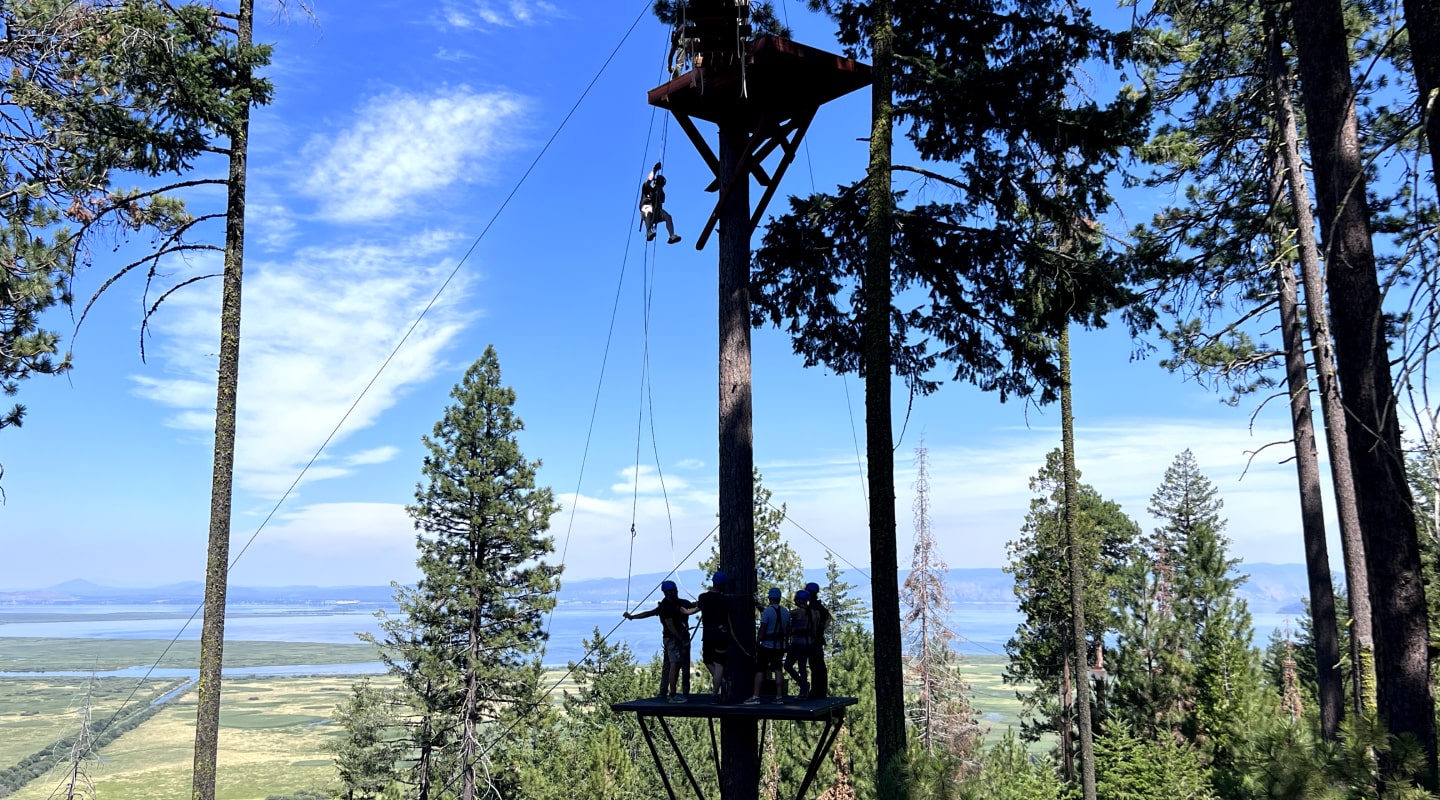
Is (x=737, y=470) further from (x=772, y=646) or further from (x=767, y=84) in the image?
(x=767, y=84)

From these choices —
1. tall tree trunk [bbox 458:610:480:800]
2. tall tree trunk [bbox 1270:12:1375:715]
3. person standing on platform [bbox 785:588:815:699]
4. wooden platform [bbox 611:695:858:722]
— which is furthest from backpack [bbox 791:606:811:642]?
tall tree trunk [bbox 458:610:480:800]

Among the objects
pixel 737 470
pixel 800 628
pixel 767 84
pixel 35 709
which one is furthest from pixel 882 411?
pixel 35 709

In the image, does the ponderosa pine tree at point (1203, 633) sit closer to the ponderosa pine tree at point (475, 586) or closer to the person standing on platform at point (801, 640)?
the person standing on platform at point (801, 640)

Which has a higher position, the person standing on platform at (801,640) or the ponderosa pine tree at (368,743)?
the person standing on platform at (801,640)

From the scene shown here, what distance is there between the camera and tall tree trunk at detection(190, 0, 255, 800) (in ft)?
31.8

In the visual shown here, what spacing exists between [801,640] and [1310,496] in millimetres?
11575

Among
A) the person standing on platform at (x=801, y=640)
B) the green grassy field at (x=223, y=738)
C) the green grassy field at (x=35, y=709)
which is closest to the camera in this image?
the person standing on platform at (x=801, y=640)

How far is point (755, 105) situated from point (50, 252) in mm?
Result: 10336

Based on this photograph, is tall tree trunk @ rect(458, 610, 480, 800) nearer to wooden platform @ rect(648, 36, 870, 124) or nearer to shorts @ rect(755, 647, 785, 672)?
shorts @ rect(755, 647, 785, 672)

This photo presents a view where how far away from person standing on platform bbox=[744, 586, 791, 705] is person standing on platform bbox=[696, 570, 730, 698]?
1.27 feet

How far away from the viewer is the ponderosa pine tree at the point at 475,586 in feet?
100

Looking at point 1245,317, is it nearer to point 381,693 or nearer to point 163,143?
point 163,143

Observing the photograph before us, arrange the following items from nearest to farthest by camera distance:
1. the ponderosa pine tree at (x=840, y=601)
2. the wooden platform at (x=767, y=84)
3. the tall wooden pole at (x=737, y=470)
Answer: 1. the tall wooden pole at (x=737, y=470)
2. the wooden platform at (x=767, y=84)
3. the ponderosa pine tree at (x=840, y=601)

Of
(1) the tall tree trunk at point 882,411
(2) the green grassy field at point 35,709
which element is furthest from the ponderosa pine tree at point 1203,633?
(2) the green grassy field at point 35,709
